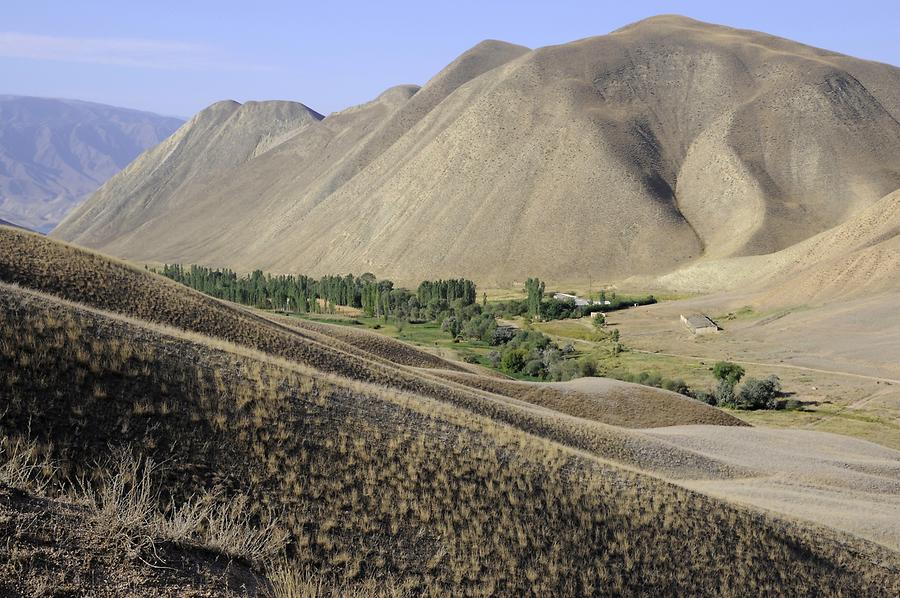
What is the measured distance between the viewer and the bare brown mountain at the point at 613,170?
136 metres

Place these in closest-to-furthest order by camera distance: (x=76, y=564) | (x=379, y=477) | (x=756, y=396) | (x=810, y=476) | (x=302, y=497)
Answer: (x=76, y=564) < (x=302, y=497) < (x=379, y=477) < (x=810, y=476) < (x=756, y=396)

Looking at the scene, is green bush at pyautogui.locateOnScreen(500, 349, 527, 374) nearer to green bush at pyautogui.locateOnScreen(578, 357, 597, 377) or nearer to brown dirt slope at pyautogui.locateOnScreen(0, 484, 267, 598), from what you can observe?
green bush at pyautogui.locateOnScreen(578, 357, 597, 377)

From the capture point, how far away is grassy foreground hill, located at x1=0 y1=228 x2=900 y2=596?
34.6 ft

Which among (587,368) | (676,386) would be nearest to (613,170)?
(587,368)

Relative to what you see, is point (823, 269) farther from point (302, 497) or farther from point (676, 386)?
point (302, 497)

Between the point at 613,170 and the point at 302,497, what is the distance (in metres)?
136

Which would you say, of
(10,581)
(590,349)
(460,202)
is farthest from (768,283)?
(10,581)

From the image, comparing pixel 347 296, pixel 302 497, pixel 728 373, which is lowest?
pixel 347 296

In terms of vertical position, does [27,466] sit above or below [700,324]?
below

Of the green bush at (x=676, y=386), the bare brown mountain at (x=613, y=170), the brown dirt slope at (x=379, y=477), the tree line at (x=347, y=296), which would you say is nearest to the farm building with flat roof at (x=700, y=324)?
the green bush at (x=676, y=386)

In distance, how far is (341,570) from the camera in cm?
1346

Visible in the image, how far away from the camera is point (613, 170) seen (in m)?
145

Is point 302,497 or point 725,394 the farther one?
point 725,394

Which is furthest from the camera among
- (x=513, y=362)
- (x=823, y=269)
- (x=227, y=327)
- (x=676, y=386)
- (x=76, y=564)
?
(x=823, y=269)
